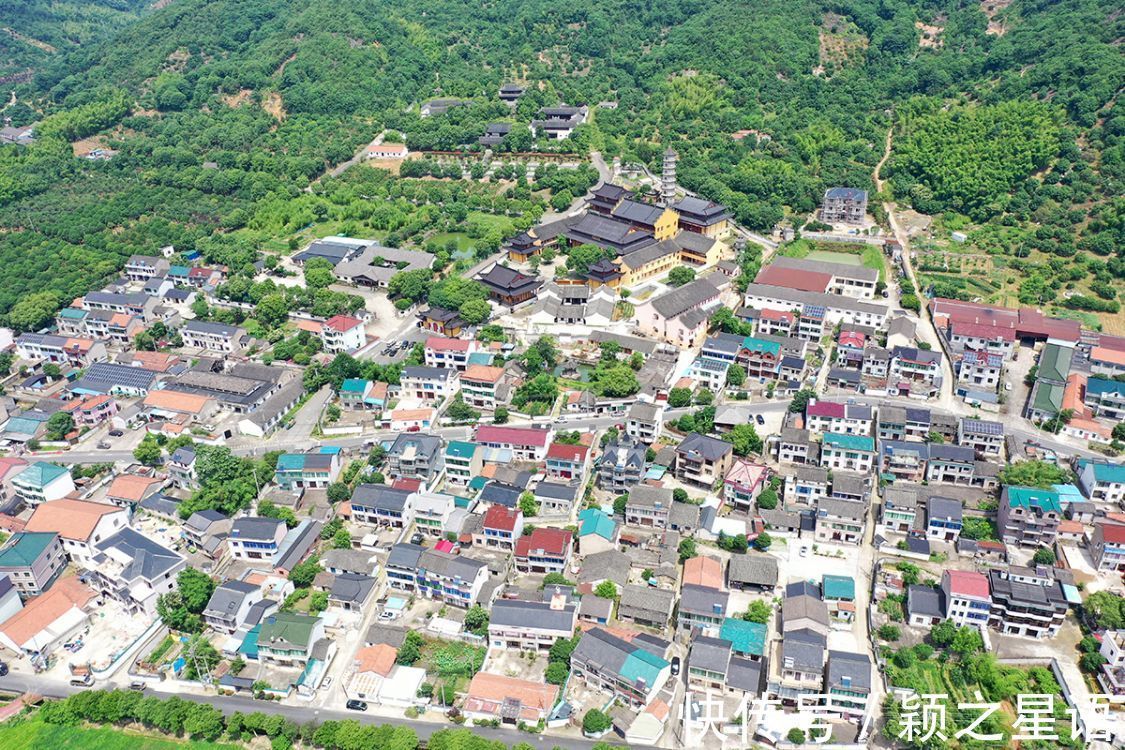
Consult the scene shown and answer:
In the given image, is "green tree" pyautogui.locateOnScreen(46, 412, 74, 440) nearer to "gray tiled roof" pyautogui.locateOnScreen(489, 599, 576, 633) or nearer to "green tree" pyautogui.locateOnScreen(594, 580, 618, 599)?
"gray tiled roof" pyautogui.locateOnScreen(489, 599, 576, 633)

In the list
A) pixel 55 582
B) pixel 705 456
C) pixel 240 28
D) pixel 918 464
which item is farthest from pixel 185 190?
pixel 918 464

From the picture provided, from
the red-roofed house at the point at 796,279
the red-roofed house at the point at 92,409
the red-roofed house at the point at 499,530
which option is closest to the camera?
the red-roofed house at the point at 499,530

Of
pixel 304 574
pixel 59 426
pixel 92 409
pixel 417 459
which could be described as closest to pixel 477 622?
pixel 304 574

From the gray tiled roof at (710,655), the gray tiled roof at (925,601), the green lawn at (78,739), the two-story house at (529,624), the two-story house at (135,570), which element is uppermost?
the gray tiled roof at (925,601)

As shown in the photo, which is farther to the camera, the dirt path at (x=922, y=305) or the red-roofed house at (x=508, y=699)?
the dirt path at (x=922, y=305)

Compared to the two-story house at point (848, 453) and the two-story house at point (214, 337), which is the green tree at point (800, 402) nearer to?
the two-story house at point (848, 453)

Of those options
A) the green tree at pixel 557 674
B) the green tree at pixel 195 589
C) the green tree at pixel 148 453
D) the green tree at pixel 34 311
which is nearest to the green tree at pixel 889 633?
the green tree at pixel 557 674

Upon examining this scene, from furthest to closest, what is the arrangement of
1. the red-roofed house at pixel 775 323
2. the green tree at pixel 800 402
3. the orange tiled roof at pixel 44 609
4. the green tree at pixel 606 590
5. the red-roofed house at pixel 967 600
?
the red-roofed house at pixel 775 323 < the green tree at pixel 800 402 < the green tree at pixel 606 590 < the orange tiled roof at pixel 44 609 < the red-roofed house at pixel 967 600
